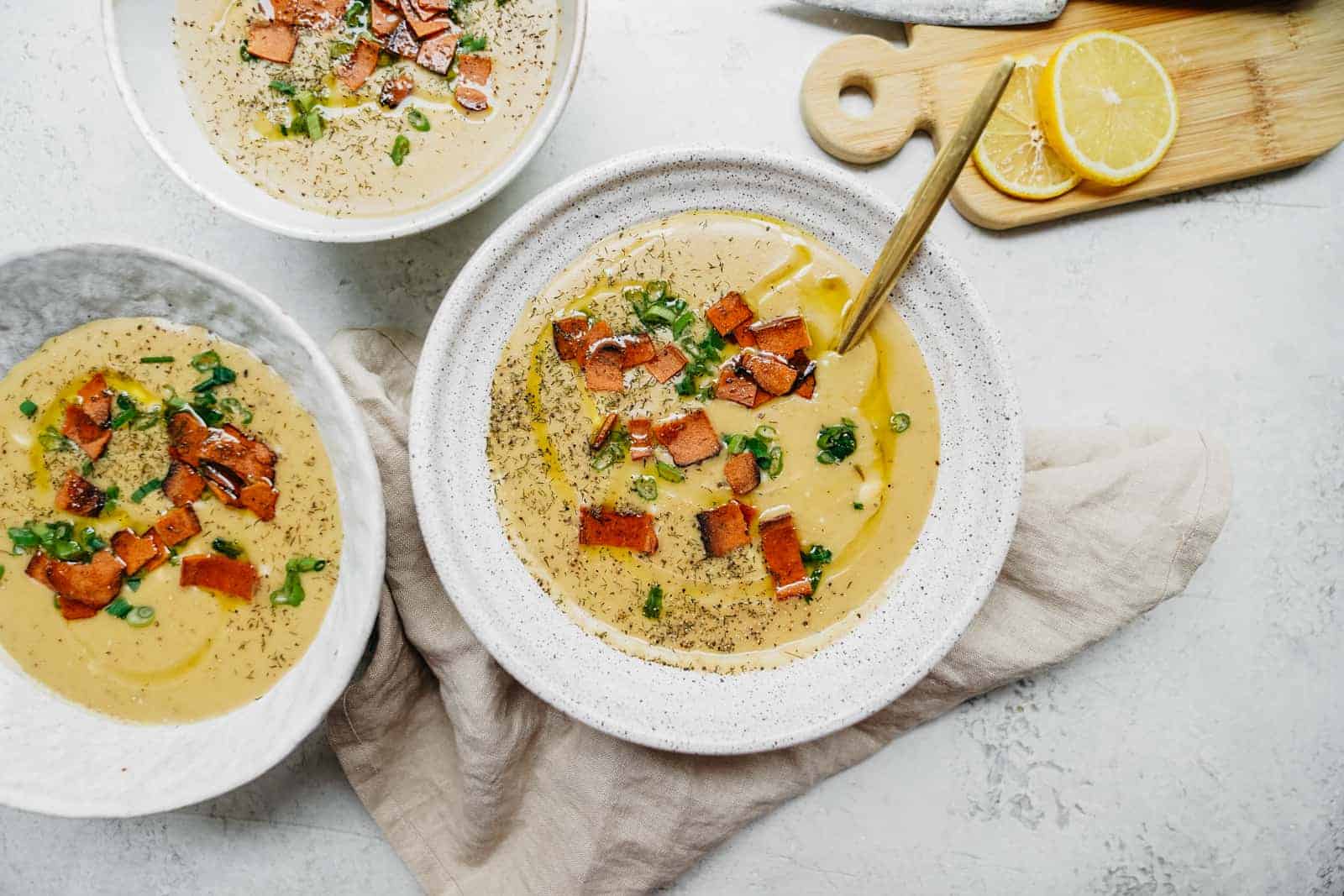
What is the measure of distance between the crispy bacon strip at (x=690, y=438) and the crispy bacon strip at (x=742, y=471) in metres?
0.05

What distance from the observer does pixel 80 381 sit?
2.28m

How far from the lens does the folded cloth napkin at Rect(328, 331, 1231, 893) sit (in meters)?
2.43

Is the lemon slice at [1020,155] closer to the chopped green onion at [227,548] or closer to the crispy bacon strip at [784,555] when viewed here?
the crispy bacon strip at [784,555]

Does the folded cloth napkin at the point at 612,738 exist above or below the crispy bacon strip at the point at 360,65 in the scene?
below

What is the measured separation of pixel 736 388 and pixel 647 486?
0.32m

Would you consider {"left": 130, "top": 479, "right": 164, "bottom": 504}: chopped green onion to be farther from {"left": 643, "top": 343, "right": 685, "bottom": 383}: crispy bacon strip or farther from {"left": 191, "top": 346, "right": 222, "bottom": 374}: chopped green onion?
{"left": 643, "top": 343, "right": 685, "bottom": 383}: crispy bacon strip

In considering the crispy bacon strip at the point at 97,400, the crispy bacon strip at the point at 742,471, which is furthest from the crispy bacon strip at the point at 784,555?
the crispy bacon strip at the point at 97,400

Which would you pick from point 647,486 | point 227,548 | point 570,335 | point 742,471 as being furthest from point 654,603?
point 227,548

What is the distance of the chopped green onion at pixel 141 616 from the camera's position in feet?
7.43

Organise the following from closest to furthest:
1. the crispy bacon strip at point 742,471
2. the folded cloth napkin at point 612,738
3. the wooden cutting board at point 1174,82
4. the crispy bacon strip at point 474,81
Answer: the crispy bacon strip at point 742,471 → the crispy bacon strip at point 474,81 → the folded cloth napkin at point 612,738 → the wooden cutting board at point 1174,82

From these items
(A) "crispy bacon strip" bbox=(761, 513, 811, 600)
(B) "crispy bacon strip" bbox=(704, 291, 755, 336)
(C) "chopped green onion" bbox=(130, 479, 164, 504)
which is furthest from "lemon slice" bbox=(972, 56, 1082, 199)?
(C) "chopped green onion" bbox=(130, 479, 164, 504)

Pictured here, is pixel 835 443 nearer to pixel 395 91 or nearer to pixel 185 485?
pixel 395 91

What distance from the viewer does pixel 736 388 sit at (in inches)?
87.4

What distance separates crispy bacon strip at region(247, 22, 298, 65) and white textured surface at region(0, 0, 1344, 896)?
0.49m
